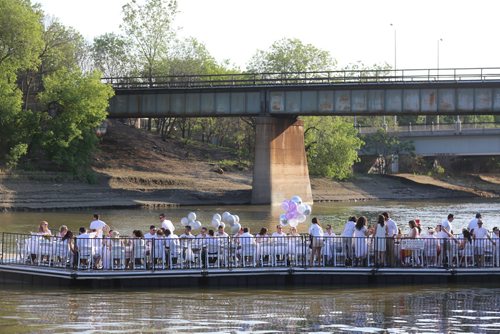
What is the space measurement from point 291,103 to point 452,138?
120 feet

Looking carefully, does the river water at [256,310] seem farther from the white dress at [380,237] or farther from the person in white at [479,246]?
the white dress at [380,237]

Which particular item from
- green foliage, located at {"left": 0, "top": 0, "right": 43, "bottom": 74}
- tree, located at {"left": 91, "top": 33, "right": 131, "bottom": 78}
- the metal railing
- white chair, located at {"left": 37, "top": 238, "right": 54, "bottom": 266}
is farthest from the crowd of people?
tree, located at {"left": 91, "top": 33, "right": 131, "bottom": 78}

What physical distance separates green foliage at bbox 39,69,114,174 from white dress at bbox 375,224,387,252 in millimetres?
48582

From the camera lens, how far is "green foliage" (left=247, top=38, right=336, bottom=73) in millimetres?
115938

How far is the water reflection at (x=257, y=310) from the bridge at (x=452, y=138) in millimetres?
81507

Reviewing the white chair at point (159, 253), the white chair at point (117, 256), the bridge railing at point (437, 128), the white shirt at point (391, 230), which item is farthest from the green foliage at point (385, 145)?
the white chair at point (117, 256)

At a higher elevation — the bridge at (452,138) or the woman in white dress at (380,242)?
the bridge at (452,138)

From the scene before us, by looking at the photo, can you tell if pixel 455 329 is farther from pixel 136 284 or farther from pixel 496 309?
pixel 136 284

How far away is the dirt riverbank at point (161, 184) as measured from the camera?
7350 cm

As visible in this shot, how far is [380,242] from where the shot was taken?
1229 inches

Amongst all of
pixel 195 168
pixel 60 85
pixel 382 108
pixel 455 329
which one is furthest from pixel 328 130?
pixel 455 329

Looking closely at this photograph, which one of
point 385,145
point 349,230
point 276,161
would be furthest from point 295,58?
point 349,230

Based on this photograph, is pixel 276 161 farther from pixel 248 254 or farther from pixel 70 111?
pixel 248 254

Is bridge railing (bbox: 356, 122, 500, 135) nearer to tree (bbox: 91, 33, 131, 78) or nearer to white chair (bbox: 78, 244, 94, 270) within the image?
tree (bbox: 91, 33, 131, 78)
